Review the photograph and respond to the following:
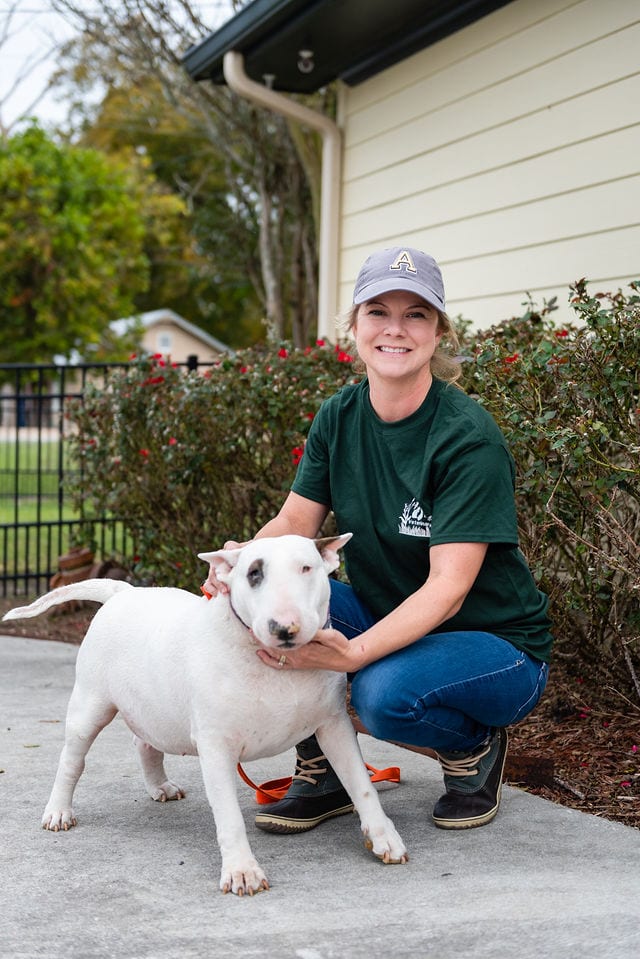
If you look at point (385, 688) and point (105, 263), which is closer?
point (385, 688)

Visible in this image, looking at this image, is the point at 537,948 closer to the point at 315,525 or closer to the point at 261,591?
the point at 261,591

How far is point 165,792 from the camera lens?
12.4 feet

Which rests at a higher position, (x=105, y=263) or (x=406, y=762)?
(x=105, y=263)

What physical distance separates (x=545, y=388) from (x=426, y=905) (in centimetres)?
218

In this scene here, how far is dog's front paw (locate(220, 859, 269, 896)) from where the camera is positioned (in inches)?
115

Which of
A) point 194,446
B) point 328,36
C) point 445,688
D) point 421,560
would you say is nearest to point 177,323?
point 328,36

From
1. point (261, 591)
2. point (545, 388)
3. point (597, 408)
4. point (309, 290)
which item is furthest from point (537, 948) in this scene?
point (309, 290)

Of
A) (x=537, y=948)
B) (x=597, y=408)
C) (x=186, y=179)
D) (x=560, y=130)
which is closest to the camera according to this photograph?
(x=537, y=948)

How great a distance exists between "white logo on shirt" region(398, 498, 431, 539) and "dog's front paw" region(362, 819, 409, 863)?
2.83 ft

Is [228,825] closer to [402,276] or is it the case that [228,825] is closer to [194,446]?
[402,276]

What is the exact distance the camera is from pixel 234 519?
6758 mm

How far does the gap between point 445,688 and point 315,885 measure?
0.66 m

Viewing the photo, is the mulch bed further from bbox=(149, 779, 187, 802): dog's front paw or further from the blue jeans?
bbox=(149, 779, 187, 802): dog's front paw

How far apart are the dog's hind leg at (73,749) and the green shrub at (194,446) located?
2536mm
